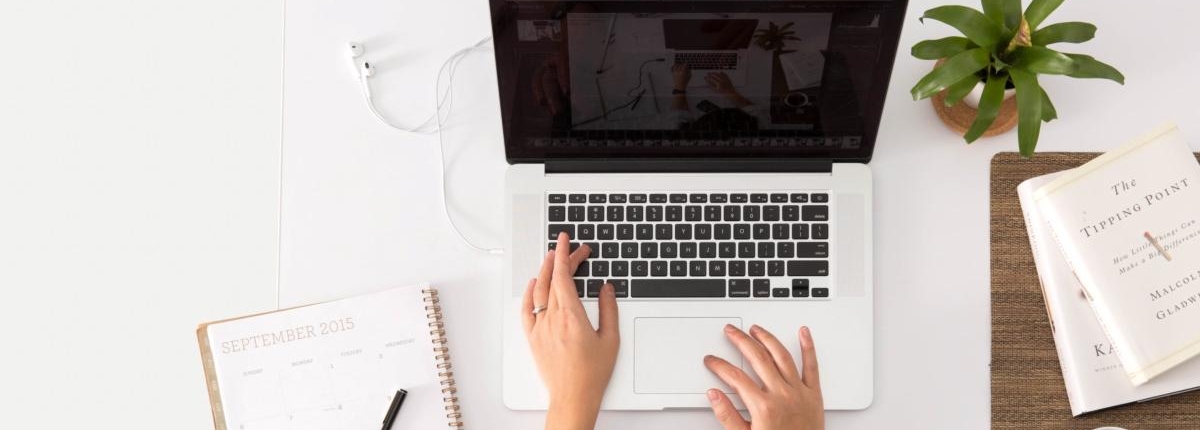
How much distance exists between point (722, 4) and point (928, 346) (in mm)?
443

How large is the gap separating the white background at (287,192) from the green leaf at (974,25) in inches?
5.4

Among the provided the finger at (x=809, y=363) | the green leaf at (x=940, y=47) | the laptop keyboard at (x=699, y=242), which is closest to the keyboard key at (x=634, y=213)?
the laptop keyboard at (x=699, y=242)

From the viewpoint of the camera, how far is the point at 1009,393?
925 millimetres

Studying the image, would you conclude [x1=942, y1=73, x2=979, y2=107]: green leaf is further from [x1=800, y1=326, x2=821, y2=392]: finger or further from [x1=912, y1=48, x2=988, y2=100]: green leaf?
[x1=800, y1=326, x2=821, y2=392]: finger

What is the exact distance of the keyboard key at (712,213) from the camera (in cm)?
94

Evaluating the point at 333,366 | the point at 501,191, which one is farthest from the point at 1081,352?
the point at 333,366

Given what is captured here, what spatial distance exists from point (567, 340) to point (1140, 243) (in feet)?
1.96

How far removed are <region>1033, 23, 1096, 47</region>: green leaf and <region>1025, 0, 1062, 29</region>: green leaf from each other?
0.02 meters

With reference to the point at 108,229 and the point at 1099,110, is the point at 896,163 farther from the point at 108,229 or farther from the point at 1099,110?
the point at 108,229

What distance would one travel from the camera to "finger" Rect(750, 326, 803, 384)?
2.97ft

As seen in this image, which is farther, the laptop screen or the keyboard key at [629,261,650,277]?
the keyboard key at [629,261,650,277]

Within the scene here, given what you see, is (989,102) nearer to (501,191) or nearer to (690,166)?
(690,166)

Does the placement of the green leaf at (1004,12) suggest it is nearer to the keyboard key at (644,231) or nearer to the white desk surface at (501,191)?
the white desk surface at (501,191)

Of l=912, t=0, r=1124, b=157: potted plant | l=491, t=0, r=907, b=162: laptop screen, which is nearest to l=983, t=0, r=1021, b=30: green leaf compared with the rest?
l=912, t=0, r=1124, b=157: potted plant
